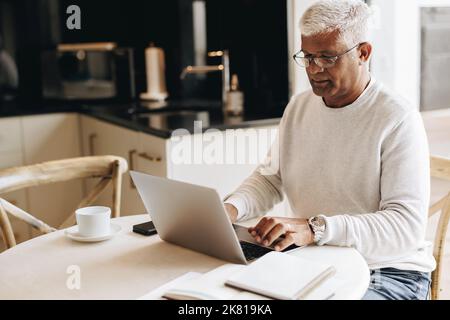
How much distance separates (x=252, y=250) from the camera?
1.30 metres

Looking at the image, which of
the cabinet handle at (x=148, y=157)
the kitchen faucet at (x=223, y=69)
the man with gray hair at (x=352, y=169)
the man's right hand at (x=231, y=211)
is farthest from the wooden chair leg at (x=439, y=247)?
the kitchen faucet at (x=223, y=69)

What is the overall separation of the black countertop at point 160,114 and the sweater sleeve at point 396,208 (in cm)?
101

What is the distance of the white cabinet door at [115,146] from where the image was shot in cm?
269

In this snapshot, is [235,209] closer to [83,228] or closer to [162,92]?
[83,228]

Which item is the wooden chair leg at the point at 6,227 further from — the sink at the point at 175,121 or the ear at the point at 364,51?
the ear at the point at 364,51

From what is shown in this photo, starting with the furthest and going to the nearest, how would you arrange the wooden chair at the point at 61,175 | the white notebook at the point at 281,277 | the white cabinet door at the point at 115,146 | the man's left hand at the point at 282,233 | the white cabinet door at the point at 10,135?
the white cabinet door at the point at 10,135 < the white cabinet door at the point at 115,146 < the wooden chair at the point at 61,175 < the man's left hand at the point at 282,233 < the white notebook at the point at 281,277

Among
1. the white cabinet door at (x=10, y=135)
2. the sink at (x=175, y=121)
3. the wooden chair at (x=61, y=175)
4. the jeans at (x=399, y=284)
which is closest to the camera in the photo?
the jeans at (x=399, y=284)

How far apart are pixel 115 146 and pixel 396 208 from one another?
172 cm

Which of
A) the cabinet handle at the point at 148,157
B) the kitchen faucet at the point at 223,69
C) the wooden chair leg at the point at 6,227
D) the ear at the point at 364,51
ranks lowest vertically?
the wooden chair leg at the point at 6,227

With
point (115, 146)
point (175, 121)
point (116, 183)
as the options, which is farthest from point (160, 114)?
point (116, 183)

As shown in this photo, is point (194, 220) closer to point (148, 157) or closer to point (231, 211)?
point (231, 211)

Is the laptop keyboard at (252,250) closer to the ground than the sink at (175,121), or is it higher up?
closer to the ground

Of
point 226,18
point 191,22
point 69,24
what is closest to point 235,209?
point 226,18

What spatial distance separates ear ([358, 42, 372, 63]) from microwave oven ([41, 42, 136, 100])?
2.17m
